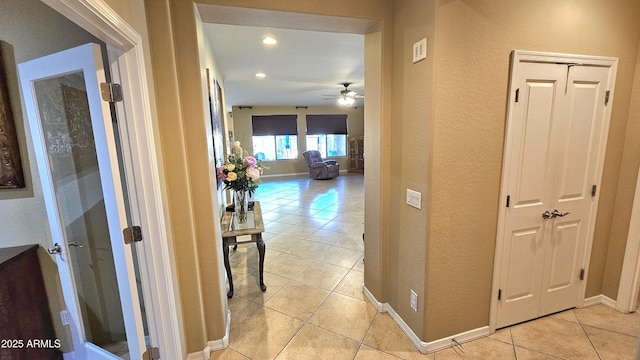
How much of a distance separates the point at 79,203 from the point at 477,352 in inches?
114

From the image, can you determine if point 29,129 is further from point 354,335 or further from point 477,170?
point 477,170

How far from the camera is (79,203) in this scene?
5.84ft

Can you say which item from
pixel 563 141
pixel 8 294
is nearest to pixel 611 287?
pixel 563 141

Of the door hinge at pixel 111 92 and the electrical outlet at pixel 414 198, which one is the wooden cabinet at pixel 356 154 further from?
the door hinge at pixel 111 92

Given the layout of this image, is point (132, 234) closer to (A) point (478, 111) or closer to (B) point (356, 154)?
(A) point (478, 111)

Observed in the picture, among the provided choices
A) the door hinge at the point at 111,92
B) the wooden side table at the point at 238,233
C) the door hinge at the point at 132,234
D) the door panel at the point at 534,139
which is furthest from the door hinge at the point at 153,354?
the door panel at the point at 534,139

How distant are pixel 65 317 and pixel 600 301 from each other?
424cm

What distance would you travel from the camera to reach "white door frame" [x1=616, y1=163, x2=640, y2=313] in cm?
217

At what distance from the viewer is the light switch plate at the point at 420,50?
1.70 m

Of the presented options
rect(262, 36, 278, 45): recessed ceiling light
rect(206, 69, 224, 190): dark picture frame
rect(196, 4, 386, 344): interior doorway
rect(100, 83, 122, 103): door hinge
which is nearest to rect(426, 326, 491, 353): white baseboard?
rect(196, 4, 386, 344): interior doorway

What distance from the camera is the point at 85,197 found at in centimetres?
178

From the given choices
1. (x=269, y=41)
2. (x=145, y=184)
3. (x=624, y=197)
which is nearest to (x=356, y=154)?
(x=269, y=41)

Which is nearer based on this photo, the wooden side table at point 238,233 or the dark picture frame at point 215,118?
the wooden side table at point 238,233

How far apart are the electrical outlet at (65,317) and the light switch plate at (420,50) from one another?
2867 mm
